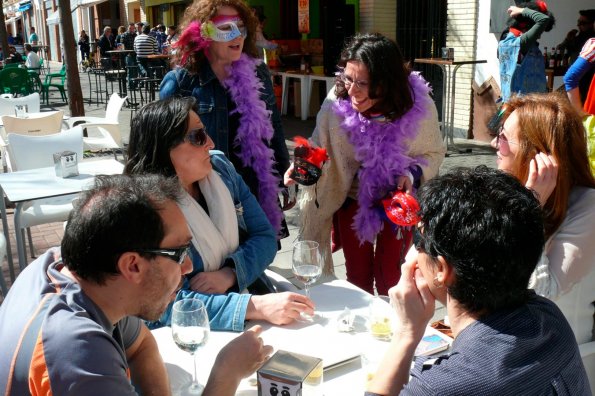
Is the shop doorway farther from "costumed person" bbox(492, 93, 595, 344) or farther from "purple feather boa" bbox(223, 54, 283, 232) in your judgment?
"costumed person" bbox(492, 93, 595, 344)

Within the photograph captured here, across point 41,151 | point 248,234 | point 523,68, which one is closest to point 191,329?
point 248,234

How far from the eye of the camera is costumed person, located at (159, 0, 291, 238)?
3.30 m

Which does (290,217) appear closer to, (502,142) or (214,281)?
(214,281)

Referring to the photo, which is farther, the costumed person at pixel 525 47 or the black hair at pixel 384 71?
the costumed person at pixel 525 47

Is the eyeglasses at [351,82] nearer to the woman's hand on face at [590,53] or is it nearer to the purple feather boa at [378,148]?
the purple feather boa at [378,148]

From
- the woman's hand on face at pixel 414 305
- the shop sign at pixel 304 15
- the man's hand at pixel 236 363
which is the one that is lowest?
the man's hand at pixel 236 363

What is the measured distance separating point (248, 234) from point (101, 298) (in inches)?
47.6

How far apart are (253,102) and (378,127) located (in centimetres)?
76

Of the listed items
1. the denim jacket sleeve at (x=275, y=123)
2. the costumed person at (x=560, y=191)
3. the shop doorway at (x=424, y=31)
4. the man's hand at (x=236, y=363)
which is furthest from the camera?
the shop doorway at (x=424, y=31)

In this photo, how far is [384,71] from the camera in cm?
295

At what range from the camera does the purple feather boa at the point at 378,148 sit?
3082 millimetres

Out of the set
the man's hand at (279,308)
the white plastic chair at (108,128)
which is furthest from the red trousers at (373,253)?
the white plastic chair at (108,128)

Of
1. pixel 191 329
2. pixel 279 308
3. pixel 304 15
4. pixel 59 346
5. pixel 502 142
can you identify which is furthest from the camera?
pixel 304 15

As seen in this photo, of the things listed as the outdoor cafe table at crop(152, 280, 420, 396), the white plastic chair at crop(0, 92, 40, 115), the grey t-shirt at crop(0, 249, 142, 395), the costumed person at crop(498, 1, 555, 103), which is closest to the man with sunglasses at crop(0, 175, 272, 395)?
the grey t-shirt at crop(0, 249, 142, 395)
